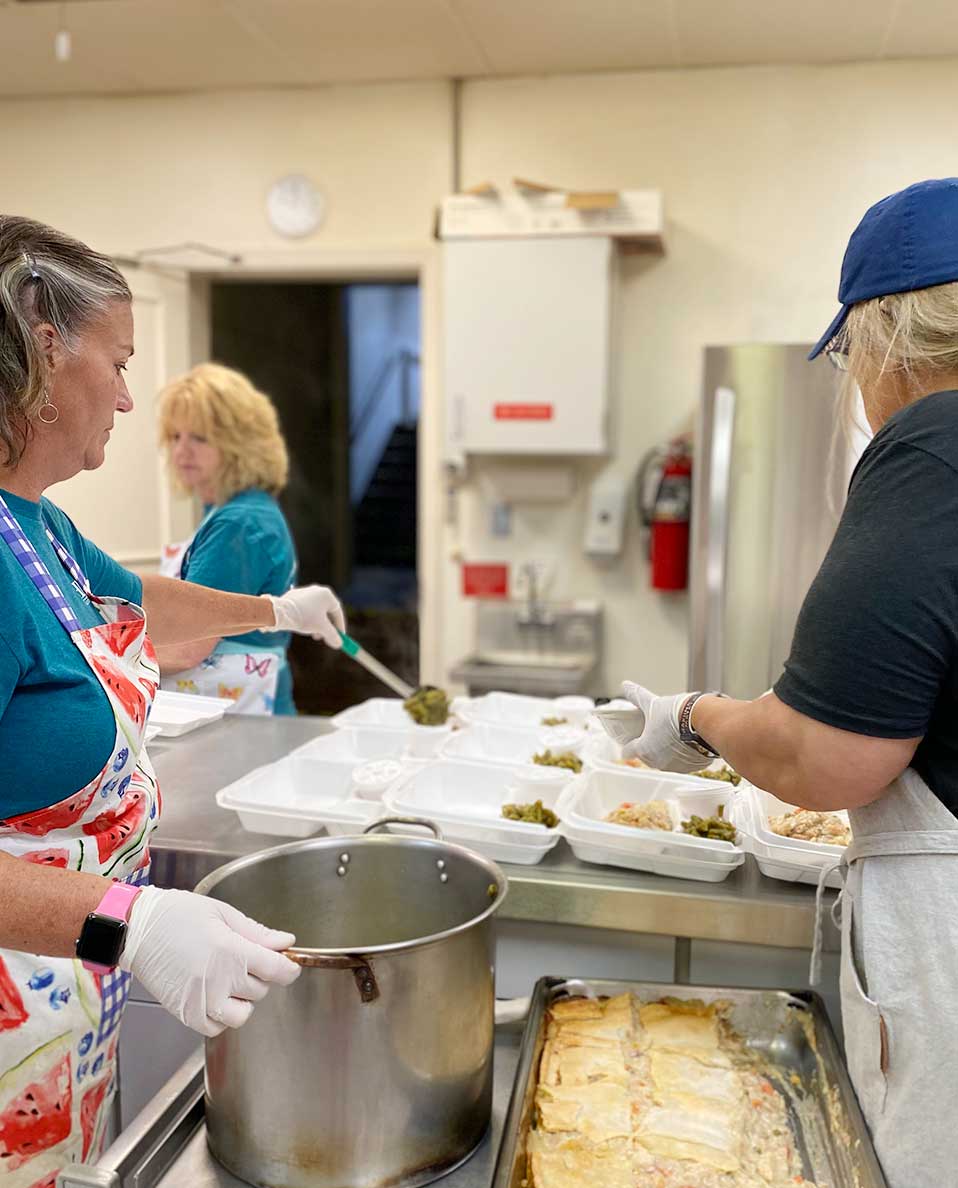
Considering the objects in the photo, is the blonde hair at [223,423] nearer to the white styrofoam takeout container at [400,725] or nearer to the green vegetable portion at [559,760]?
the white styrofoam takeout container at [400,725]

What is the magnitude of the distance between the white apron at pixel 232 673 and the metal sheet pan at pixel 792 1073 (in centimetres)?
86

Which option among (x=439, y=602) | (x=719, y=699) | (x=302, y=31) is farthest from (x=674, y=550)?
(x=719, y=699)

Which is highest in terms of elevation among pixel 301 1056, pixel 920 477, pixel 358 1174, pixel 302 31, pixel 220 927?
pixel 302 31

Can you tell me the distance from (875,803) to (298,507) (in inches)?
239

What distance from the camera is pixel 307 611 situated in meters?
1.83

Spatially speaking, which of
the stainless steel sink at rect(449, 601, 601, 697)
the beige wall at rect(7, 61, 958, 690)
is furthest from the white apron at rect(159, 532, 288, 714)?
the beige wall at rect(7, 61, 958, 690)

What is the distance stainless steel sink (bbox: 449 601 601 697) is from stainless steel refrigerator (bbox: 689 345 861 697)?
602mm

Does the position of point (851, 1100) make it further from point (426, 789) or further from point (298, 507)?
point (298, 507)

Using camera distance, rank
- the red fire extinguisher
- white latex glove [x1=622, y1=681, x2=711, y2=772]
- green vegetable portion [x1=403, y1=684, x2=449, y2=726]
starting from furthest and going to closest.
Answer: the red fire extinguisher, green vegetable portion [x1=403, y1=684, x2=449, y2=726], white latex glove [x1=622, y1=681, x2=711, y2=772]

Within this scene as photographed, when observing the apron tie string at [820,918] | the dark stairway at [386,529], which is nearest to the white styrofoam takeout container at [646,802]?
the apron tie string at [820,918]

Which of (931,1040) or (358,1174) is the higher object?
(931,1040)

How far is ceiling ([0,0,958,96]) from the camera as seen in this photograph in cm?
322

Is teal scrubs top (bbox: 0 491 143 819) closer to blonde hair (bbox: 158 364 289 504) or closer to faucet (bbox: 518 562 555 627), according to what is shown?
blonde hair (bbox: 158 364 289 504)

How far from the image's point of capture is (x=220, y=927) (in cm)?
92
